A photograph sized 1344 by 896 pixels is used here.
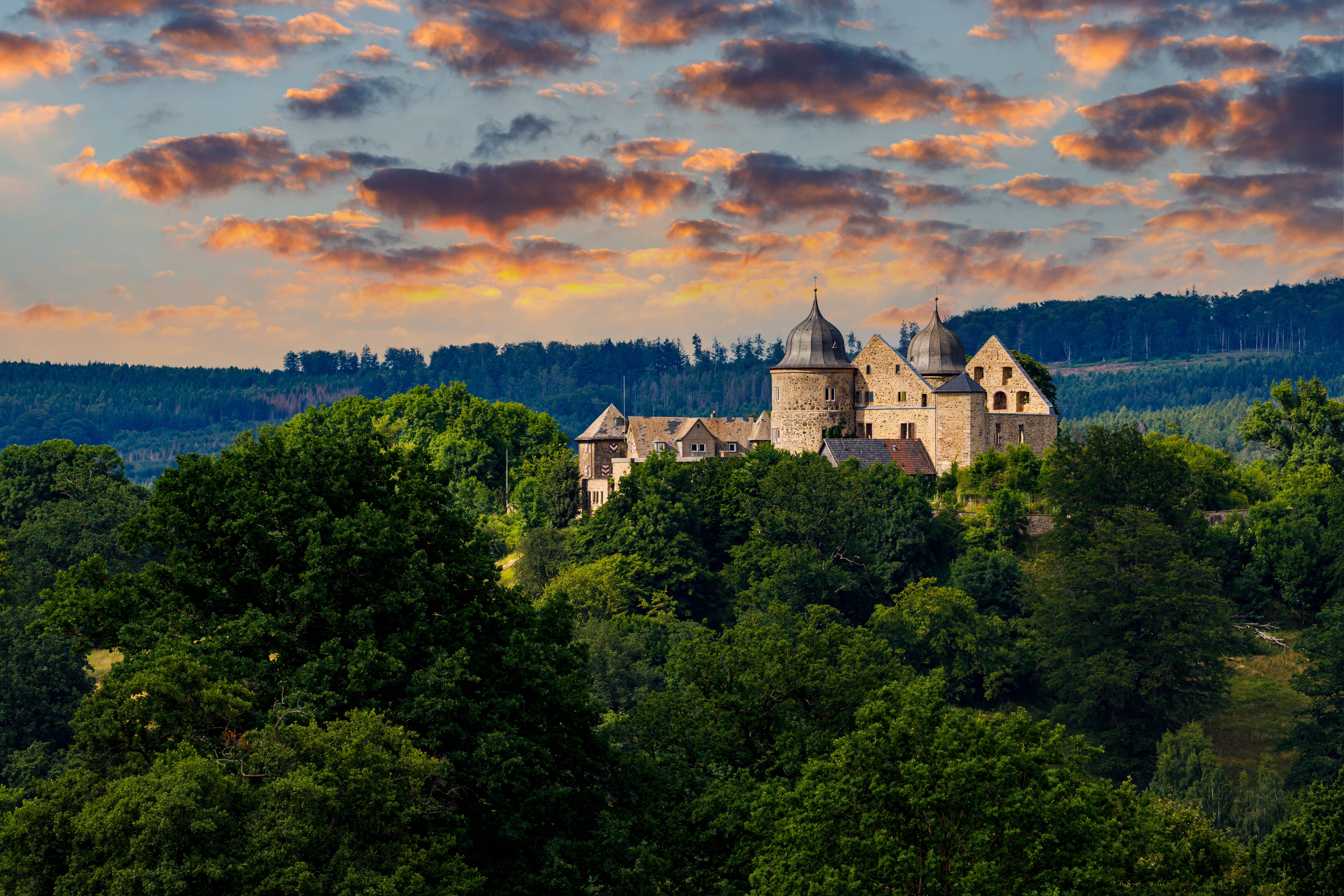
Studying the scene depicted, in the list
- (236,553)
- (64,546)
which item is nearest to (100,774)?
(236,553)

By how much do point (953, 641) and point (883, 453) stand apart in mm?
15931

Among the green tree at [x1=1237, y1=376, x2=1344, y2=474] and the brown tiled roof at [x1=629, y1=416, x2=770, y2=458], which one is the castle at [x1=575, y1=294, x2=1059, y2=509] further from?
the green tree at [x1=1237, y1=376, x2=1344, y2=474]

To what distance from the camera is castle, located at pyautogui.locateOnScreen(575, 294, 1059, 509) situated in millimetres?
77438

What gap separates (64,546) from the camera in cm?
7781

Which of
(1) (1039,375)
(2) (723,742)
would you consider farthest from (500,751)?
(1) (1039,375)

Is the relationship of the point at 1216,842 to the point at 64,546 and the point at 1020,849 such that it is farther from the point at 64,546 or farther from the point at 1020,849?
the point at 64,546

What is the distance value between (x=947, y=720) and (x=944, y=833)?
219 centimetres

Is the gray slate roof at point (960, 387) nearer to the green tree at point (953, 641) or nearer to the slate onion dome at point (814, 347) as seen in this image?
the slate onion dome at point (814, 347)

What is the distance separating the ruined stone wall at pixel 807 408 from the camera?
7906 cm

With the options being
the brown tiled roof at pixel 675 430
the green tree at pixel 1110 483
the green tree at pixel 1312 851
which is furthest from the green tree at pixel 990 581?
the green tree at pixel 1312 851

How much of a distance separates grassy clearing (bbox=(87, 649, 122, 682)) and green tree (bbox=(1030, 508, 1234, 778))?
43.7m

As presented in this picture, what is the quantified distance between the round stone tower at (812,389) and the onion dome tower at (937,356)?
4.50 m

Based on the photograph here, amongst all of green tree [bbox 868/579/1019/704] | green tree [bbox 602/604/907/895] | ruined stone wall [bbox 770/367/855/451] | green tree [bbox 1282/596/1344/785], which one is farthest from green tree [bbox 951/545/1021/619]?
green tree [bbox 602/604/907/895]

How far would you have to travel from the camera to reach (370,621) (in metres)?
29.1
